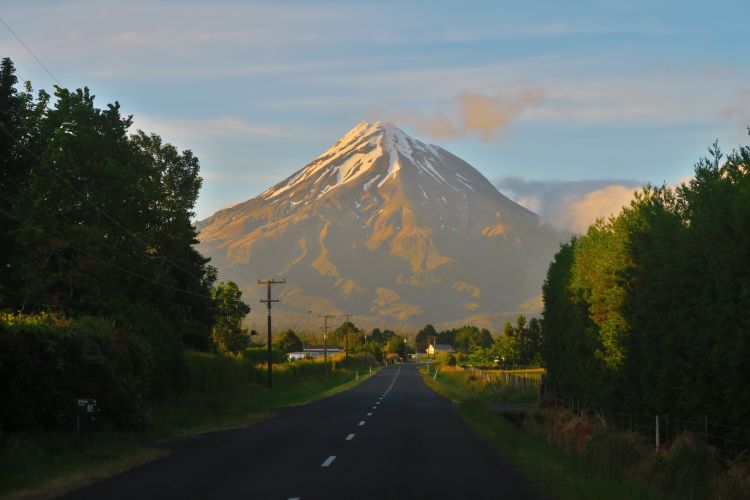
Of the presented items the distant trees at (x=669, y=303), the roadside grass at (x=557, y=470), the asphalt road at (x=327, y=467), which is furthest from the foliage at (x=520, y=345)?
the roadside grass at (x=557, y=470)

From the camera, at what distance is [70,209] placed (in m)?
41.6

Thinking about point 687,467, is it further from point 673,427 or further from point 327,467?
point 327,467

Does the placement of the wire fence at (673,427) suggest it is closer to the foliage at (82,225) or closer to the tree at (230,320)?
the foliage at (82,225)

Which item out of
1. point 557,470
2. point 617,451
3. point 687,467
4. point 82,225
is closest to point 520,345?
point 82,225

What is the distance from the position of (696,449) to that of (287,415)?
78.3ft

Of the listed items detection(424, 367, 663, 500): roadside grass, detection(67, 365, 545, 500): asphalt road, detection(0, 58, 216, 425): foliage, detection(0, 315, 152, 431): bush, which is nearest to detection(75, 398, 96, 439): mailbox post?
detection(0, 315, 152, 431): bush

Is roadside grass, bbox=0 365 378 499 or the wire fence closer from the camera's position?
roadside grass, bbox=0 365 378 499

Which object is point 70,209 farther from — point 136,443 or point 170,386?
point 136,443

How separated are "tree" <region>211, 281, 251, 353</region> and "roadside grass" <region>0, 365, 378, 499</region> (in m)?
46.8

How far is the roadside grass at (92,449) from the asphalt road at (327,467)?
71 centimetres

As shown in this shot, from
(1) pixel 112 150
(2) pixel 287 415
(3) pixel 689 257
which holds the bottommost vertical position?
(2) pixel 287 415

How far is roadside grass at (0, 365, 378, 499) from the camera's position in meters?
16.6

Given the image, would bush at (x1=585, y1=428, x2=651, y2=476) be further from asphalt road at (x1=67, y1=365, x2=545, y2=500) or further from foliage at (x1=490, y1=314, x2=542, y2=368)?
foliage at (x1=490, y1=314, x2=542, y2=368)

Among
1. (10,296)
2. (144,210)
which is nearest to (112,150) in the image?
(144,210)
